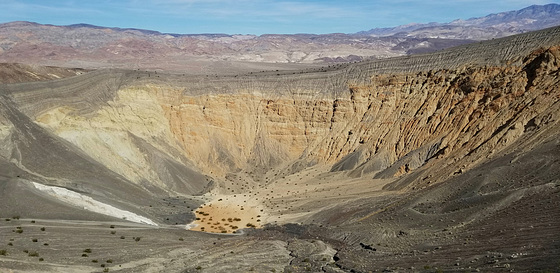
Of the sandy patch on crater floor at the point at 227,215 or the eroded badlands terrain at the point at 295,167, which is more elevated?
the eroded badlands terrain at the point at 295,167

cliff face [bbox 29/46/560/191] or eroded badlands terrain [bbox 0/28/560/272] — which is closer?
eroded badlands terrain [bbox 0/28/560/272]

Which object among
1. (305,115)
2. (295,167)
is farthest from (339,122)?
(295,167)

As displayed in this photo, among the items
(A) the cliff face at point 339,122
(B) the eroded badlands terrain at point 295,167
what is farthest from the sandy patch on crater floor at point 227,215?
(A) the cliff face at point 339,122

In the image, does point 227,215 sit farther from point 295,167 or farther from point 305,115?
point 305,115

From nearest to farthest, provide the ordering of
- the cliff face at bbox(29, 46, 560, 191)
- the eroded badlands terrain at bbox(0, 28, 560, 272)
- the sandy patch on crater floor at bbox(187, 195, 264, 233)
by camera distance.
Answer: the eroded badlands terrain at bbox(0, 28, 560, 272) < the sandy patch on crater floor at bbox(187, 195, 264, 233) < the cliff face at bbox(29, 46, 560, 191)

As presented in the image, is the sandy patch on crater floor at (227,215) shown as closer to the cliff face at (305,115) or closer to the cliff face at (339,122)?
the cliff face at (305,115)

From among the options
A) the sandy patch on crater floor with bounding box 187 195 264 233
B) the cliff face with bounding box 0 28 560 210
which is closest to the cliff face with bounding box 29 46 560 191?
the cliff face with bounding box 0 28 560 210

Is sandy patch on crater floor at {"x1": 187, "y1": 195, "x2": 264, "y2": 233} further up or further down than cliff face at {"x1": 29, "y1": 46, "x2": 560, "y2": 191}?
further down

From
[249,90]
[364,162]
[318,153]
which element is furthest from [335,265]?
[249,90]

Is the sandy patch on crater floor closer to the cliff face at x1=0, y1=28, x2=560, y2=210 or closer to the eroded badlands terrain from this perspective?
the eroded badlands terrain
